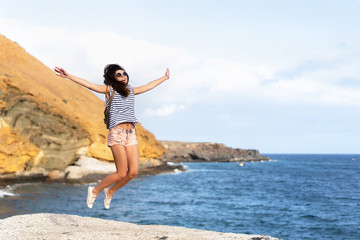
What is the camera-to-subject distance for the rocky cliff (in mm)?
42469

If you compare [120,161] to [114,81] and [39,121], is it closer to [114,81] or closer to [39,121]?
[114,81]

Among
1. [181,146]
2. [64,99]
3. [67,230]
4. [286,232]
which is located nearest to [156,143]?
[64,99]

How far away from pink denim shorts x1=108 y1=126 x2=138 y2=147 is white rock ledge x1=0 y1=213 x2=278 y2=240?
3272 mm

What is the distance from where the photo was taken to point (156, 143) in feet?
251

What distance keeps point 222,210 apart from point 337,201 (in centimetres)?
1616

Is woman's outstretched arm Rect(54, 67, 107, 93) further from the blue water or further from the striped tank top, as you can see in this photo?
the blue water

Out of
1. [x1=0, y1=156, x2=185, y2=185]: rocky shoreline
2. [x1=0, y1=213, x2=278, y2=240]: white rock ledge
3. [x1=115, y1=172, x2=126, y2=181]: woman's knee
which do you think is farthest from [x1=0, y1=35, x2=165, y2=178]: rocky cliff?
[x1=115, y1=172, x2=126, y2=181]: woman's knee

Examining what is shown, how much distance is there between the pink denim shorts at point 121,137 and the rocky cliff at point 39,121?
122 ft

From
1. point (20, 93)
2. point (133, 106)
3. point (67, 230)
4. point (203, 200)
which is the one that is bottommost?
point (203, 200)

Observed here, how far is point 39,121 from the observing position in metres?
47.1

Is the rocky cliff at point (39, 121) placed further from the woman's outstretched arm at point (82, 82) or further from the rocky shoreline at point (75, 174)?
the woman's outstretched arm at point (82, 82)

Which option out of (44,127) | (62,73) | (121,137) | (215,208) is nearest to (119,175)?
(121,137)

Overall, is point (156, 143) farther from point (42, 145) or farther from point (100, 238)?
point (100, 238)

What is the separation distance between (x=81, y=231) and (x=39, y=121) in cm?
3984
